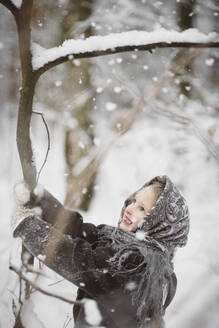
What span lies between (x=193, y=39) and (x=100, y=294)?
1512 millimetres

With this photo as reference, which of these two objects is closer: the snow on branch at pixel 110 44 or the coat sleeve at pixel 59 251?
the snow on branch at pixel 110 44

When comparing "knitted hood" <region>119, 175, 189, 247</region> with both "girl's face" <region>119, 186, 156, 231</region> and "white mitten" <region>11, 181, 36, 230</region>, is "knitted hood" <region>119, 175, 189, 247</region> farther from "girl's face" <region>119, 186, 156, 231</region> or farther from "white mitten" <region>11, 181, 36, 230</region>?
"white mitten" <region>11, 181, 36, 230</region>

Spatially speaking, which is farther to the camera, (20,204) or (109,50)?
(20,204)

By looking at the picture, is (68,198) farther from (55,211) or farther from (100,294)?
(100,294)

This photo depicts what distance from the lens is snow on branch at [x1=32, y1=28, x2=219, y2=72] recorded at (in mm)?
1257

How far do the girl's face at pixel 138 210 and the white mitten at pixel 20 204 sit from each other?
76cm

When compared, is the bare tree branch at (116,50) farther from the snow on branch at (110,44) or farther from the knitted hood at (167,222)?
the knitted hood at (167,222)

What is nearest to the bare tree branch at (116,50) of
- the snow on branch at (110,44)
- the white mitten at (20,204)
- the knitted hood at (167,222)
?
the snow on branch at (110,44)

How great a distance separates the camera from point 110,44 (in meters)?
1.27

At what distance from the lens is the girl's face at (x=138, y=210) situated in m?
2.08

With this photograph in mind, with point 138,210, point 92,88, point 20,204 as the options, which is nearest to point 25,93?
point 20,204

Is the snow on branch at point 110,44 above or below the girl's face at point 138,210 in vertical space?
above

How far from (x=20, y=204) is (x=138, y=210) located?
3.04 feet

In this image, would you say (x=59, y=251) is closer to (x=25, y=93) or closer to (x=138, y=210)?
(x=138, y=210)
